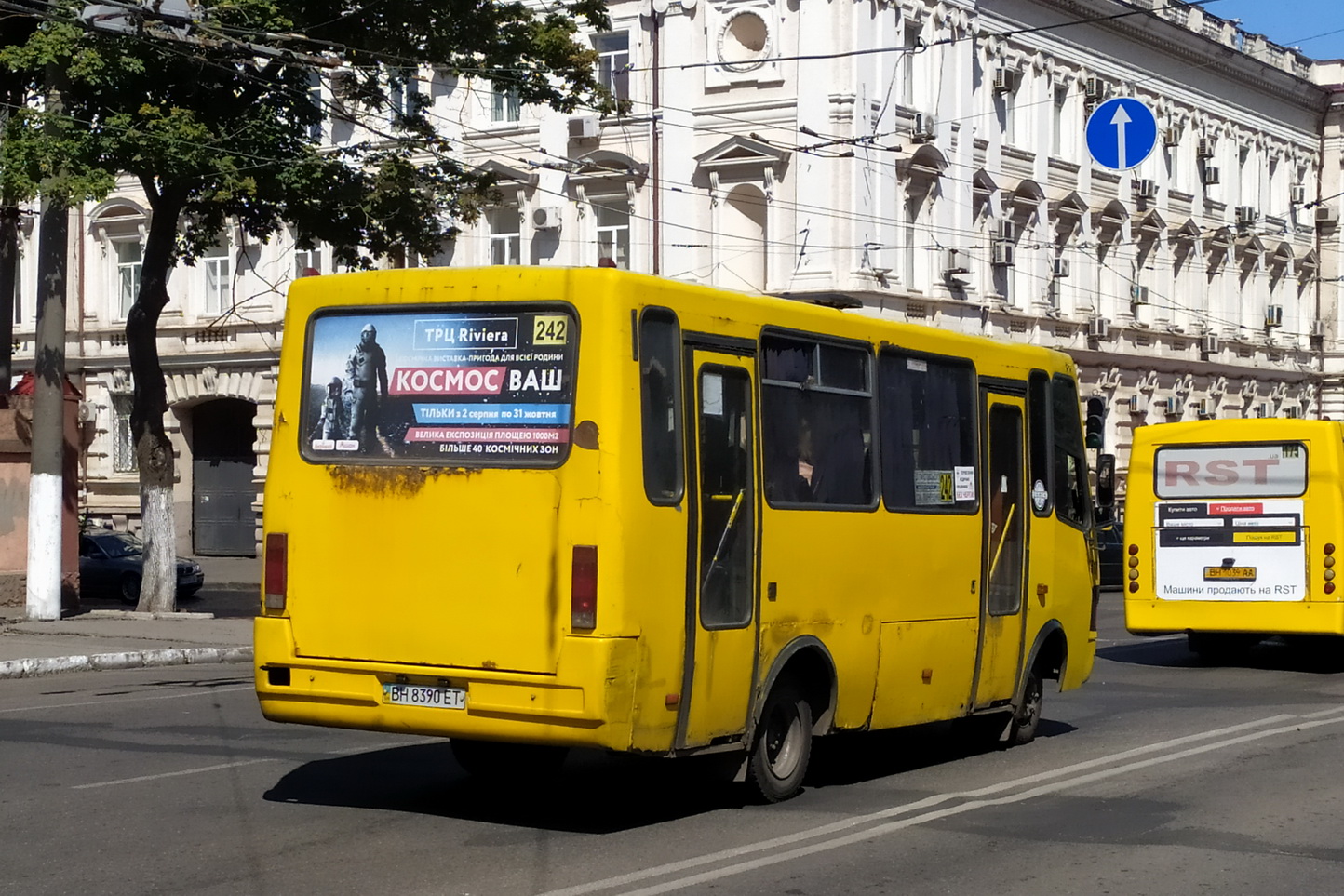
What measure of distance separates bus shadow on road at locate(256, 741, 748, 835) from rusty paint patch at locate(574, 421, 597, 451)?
5.55 feet

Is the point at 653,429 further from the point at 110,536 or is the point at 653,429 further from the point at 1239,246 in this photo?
the point at 1239,246

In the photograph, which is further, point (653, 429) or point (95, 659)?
point (95, 659)

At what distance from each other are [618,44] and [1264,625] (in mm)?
22511

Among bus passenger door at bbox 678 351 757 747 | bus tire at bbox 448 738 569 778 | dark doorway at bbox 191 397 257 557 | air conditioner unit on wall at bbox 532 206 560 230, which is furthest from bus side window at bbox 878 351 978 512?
dark doorway at bbox 191 397 257 557

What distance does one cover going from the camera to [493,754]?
1091 centimetres

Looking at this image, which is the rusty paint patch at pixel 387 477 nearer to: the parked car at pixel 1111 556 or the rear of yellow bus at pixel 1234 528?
the rear of yellow bus at pixel 1234 528

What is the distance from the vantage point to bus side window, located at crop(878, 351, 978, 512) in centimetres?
1138

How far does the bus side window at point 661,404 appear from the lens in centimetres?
916

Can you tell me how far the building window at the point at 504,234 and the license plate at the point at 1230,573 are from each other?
22628mm

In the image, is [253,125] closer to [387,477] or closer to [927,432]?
[927,432]

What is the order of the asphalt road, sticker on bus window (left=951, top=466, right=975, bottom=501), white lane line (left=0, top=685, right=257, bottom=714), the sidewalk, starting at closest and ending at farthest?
the asphalt road → sticker on bus window (left=951, top=466, right=975, bottom=501) → white lane line (left=0, top=685, right=257, bottom=714) → the sidewalk

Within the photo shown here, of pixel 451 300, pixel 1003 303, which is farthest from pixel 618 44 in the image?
pixel 451 300

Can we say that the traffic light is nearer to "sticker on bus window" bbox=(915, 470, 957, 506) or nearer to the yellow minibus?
"sticker on bus window" bbox=(915, 470, 957, 506)

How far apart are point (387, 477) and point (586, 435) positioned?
44.8 inches
